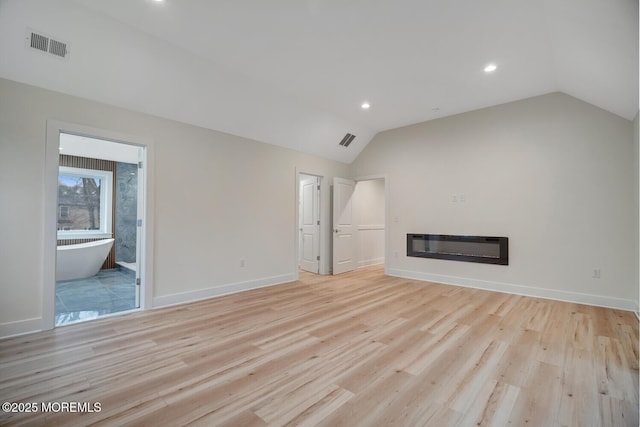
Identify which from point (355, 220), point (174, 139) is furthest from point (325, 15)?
point (355, 220)

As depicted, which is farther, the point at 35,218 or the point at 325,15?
the point at 35,218

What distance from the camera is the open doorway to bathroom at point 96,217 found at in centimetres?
503

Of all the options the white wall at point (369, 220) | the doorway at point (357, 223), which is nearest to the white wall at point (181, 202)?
the doorway at point (357, 223)

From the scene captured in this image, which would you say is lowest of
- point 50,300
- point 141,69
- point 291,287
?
point 291,287

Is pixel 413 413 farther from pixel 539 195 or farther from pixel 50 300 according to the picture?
pixel 539 195

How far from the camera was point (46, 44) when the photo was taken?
246 centimetres

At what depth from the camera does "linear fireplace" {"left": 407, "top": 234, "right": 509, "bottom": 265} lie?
14.6 feet

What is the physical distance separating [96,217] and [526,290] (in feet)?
28.3

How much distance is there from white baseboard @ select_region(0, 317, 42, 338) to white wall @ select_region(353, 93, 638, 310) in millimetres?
5228

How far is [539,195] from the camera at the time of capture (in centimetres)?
414

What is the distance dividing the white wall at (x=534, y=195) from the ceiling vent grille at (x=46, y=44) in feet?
16.7

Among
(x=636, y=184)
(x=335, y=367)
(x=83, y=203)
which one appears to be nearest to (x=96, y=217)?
(x=83, y=203)

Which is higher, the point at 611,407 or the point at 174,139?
the point at 174,139

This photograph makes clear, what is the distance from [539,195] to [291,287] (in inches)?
161
